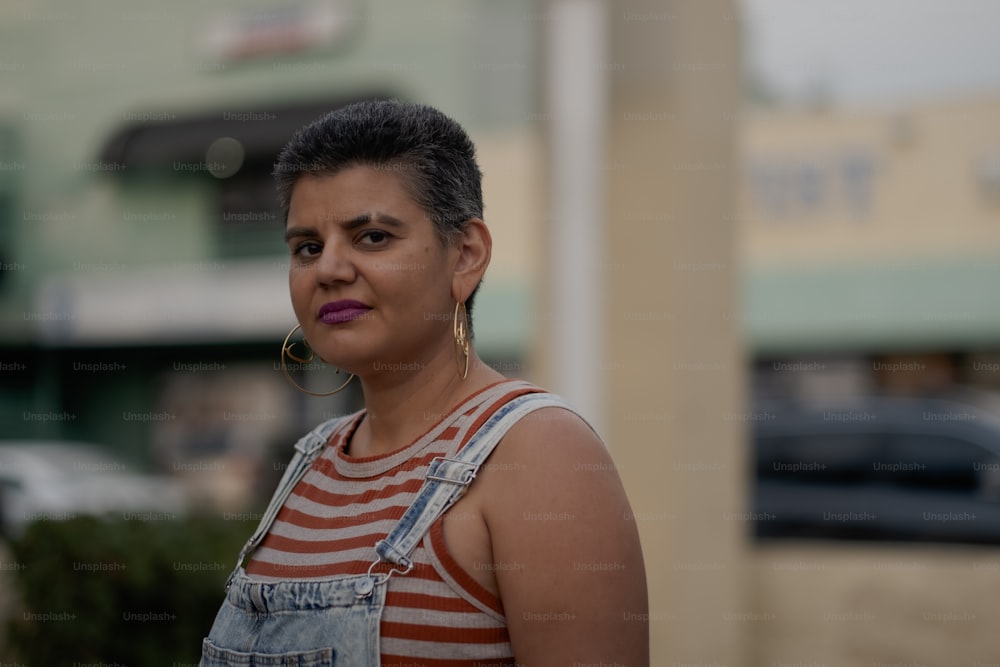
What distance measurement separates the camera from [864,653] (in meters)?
5.25

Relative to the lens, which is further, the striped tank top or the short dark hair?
the short dark hair

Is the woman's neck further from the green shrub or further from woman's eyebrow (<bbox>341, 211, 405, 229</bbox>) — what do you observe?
the green shrub

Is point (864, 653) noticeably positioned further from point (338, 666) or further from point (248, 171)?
point (248, 171)

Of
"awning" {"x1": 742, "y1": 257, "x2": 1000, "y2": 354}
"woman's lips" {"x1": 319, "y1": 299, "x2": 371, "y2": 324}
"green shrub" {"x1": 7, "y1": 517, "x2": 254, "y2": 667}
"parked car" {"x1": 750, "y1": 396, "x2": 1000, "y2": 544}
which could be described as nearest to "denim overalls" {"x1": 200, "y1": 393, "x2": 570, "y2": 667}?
"woman's lips" {"x1": 319, "y1": 299, "x2": 371, "y2": 324}

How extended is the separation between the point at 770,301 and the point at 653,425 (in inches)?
367

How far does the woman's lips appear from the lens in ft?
4.79

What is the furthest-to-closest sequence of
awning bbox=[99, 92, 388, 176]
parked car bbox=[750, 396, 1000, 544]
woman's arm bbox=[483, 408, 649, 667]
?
awning bbox=[99, 92, 388, 176] < parked car bbox=[750, 396, 1000, 544] < woman's arm bbox=[483, 408, 649, 667]

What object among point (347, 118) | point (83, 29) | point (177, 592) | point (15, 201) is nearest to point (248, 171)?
point (83, 29)

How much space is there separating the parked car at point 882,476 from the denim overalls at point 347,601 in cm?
524

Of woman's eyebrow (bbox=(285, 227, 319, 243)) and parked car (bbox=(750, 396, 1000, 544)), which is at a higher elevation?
woman's eyebrow (bbox=(285, 227, 319, 243))

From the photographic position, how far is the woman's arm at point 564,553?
1.28 meters

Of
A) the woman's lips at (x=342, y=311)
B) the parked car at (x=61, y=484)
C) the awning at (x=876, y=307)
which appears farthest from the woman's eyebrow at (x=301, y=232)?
the awning at (x=876, y=307)

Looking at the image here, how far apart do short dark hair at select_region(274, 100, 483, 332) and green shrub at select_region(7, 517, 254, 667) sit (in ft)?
9.97

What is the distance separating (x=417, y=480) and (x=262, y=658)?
328 millimetres
